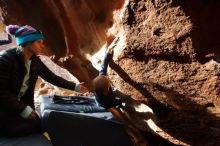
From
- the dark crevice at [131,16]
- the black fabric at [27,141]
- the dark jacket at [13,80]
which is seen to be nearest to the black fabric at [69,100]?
the dark jacket at [13,80]

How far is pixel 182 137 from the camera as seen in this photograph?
3469mm

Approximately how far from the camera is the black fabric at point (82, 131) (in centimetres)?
316

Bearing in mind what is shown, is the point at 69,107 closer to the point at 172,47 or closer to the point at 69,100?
the point at 69,100

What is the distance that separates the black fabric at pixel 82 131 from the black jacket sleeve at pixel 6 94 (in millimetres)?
411

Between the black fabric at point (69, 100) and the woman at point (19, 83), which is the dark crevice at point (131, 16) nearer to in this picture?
the woman at point (19, 83)

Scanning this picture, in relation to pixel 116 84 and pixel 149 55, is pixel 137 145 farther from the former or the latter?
pixel 149 55

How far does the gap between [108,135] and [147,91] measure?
57 cm

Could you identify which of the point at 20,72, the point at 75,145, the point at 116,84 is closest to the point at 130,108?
the point at 116,84

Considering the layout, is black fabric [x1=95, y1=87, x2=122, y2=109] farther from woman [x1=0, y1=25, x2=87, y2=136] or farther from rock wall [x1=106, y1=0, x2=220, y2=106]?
woman [x1=0, y1=25, x2=87, y2=136]

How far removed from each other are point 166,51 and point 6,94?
128cm

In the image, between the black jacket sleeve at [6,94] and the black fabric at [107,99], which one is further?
the black fabric at [107,99]

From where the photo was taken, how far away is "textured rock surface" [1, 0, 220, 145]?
248 cm

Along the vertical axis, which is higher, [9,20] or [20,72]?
[9,20]

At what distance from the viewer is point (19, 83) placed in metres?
2.92
